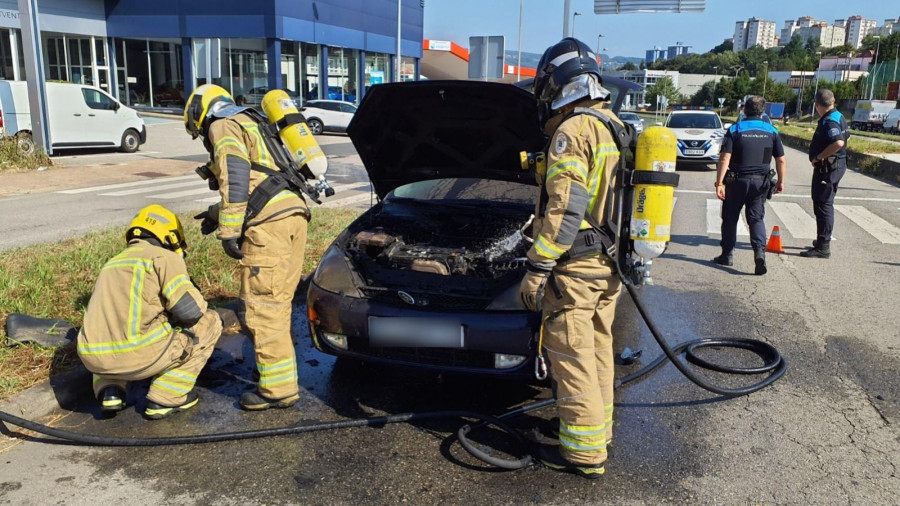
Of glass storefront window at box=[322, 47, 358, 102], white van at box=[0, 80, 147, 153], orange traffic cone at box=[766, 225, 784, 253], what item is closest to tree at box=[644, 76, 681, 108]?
glass storefront window at box=[322, 47, 358, 102]

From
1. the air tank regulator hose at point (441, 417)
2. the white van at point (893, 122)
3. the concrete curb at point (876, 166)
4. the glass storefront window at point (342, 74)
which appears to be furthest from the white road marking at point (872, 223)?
the white van at point (893, 122)

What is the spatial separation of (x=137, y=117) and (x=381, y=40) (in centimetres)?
2273

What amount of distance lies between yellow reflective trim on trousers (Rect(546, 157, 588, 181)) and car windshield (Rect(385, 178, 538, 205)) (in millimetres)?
1947

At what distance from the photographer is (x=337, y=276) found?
4105 mm

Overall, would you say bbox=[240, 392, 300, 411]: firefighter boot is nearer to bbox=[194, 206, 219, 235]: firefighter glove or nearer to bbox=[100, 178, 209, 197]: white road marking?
bbox=[194, 206, 219, 235]: firefighter glove

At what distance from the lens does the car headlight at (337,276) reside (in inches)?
158

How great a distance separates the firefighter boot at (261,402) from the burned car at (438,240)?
0.36 metres

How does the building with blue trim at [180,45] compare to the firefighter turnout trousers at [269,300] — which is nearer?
the firefighter turnout trousers at [269,300]

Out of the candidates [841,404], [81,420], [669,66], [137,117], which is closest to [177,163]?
[137,117]

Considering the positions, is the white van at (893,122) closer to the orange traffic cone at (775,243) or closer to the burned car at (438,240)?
the orange traffic cone at (775,243)

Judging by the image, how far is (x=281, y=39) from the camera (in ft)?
103

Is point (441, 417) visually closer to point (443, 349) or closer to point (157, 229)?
point (443, 349)

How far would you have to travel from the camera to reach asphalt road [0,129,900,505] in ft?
10.4

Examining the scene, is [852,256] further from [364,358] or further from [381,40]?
[381,40]
